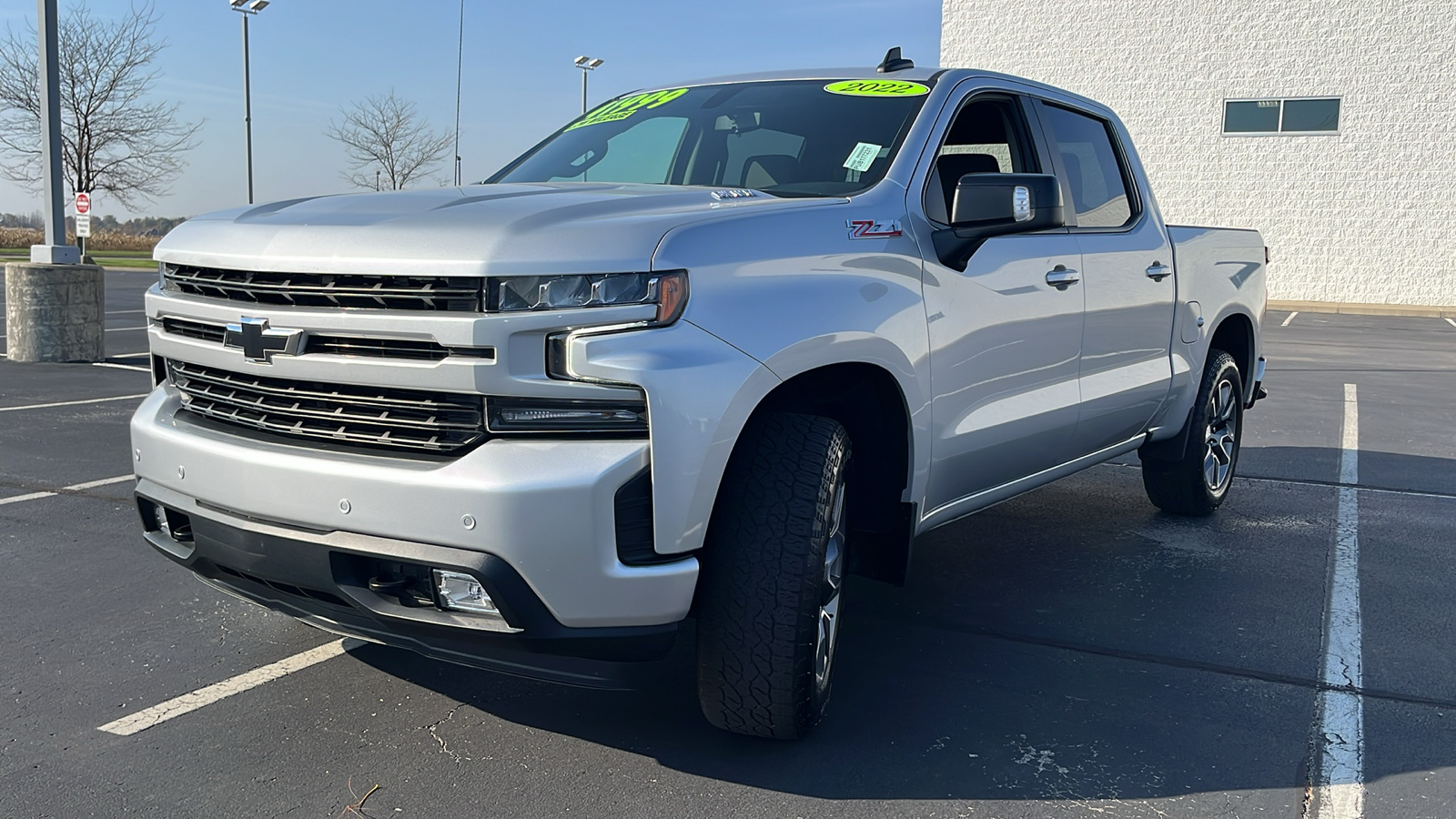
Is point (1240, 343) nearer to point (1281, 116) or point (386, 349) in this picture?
point (386, 349)

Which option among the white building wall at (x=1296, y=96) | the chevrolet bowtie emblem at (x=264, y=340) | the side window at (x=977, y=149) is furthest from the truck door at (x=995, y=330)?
the white building wall at (x=1296, y=96)

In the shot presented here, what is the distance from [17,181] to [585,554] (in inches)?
1451

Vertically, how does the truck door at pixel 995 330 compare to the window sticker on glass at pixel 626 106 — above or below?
below

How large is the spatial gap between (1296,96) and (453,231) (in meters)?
29.7

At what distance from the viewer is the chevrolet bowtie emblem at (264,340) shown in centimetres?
279

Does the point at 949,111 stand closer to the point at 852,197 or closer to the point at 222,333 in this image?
the point at 852,197

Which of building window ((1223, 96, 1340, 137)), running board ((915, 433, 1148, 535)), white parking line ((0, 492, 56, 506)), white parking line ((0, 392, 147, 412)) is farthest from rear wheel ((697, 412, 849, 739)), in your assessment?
building window ((1223, 96, 1340, 137))

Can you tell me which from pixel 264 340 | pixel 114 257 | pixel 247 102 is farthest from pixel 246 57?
pixel 264 340

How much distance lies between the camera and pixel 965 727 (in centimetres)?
328

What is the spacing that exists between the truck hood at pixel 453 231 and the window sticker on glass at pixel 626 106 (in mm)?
1292

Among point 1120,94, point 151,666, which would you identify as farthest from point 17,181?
point 151,666

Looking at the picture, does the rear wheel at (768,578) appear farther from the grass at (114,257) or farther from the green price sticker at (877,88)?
the grass at (114,257)

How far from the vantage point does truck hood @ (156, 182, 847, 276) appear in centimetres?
259

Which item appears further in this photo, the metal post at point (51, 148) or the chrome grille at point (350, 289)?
the metal post at point (51, 148)
